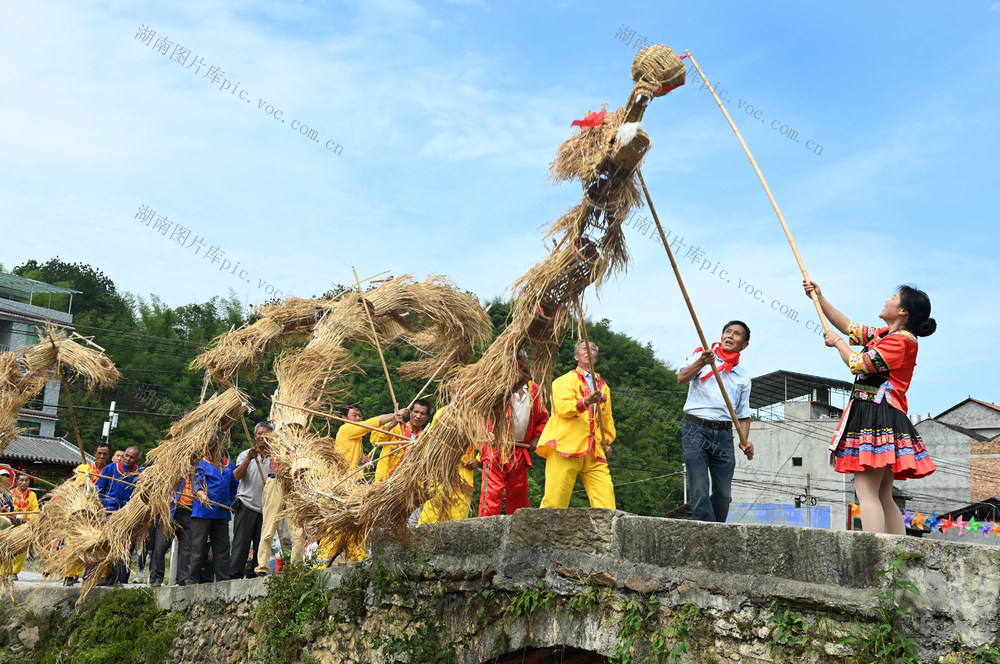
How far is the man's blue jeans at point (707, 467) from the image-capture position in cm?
537

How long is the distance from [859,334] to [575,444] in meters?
1.89

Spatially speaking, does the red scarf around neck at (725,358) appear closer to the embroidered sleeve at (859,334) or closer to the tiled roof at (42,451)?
the embroidered sleeve at (859,334)

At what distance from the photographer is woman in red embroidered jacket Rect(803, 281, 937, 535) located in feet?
13.5

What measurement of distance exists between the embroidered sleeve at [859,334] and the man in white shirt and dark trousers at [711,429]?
93 centimetres

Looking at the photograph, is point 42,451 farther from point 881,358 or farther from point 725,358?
point 881,358

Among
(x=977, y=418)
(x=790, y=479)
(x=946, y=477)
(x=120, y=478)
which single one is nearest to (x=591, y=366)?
(x=120, y=478)

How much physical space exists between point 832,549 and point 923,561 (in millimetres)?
343

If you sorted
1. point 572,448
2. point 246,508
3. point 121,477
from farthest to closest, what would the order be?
point 121,477, point 246,508, point 572,448

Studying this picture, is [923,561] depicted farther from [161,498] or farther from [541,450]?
[161,498]

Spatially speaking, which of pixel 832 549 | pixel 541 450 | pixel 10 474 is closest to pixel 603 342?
pixel 10 474

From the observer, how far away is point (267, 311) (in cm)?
686

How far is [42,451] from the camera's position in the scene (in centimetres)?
2664

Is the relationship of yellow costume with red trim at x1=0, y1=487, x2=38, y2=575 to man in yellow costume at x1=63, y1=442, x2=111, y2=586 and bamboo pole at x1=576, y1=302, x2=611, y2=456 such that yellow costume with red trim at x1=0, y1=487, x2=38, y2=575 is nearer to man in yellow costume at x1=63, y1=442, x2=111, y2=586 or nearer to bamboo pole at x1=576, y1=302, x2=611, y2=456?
man in yellow costume at x1=63, y1=442, x2=111, y2=586

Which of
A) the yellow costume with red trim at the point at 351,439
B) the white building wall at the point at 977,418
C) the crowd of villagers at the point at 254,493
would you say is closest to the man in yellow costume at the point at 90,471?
the crowd of villagers at the point at 254,493
